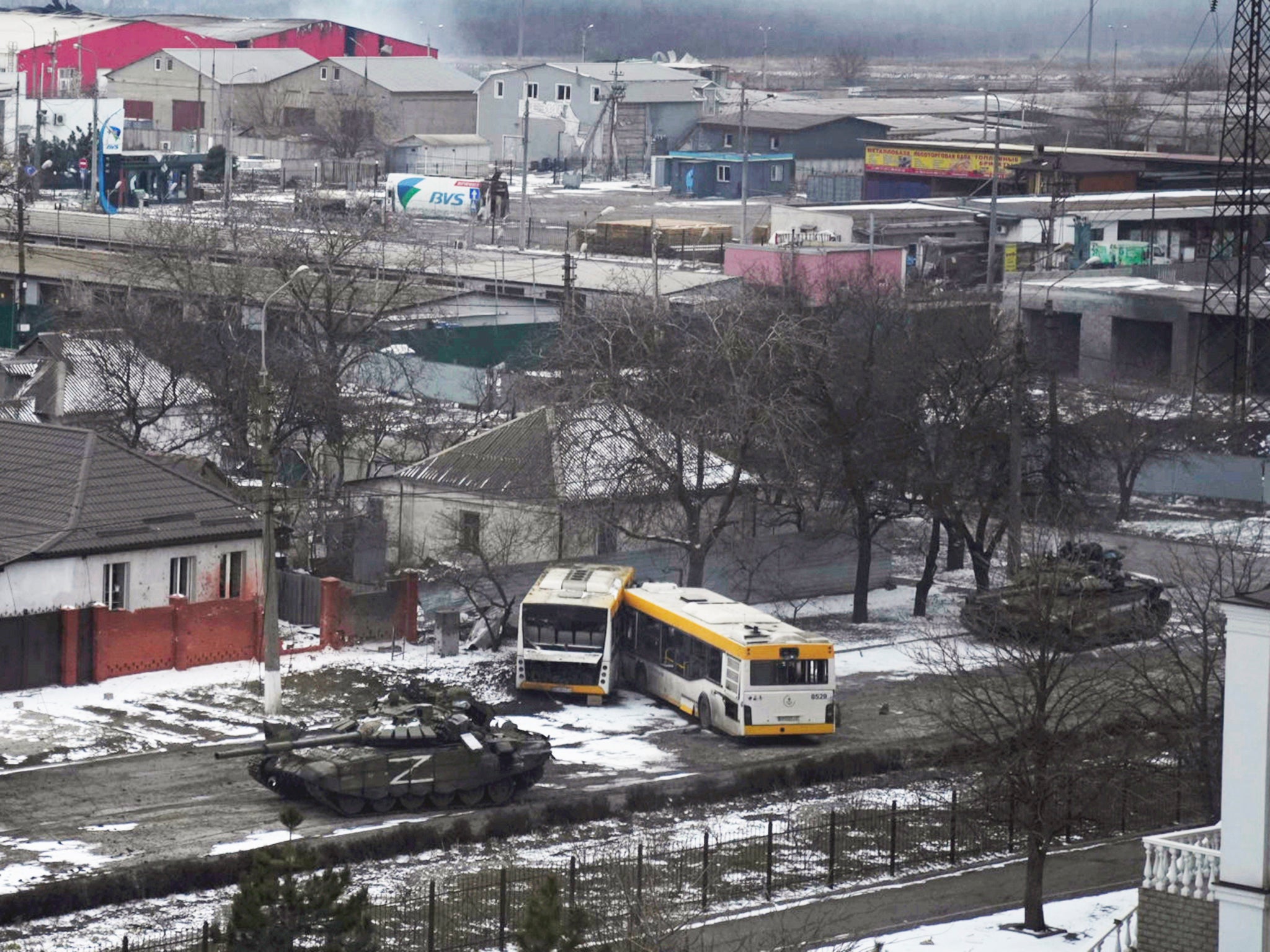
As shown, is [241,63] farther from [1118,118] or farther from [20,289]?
[20,289]

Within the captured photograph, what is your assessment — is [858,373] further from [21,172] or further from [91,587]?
[21,172]

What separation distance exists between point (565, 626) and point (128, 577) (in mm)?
7345

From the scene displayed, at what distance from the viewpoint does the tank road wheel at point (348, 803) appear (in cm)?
2670

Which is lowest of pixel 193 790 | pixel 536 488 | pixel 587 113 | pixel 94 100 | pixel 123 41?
pixel 193 790

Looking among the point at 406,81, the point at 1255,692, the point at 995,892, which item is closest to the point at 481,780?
the point at 995,892

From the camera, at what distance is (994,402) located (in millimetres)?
40219

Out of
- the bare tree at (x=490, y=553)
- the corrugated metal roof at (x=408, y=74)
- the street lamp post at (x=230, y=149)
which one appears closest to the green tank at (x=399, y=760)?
the bare tree at (x=490, y=553)

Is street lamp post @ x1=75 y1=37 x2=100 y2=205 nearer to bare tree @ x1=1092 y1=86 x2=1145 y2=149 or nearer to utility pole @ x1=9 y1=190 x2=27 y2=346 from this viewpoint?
utility pole @ x1=9 y1=190 x2=27 y2=346

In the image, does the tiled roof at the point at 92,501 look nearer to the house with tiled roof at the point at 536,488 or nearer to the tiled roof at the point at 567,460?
the house with tiled roof at the point at 536,488

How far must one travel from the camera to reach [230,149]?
101m

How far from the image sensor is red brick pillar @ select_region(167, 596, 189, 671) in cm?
3394

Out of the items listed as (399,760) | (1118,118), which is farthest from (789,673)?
(1118,118)

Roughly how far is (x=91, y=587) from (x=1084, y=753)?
16.6 metres

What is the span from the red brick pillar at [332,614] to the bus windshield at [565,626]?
421 centimetres
